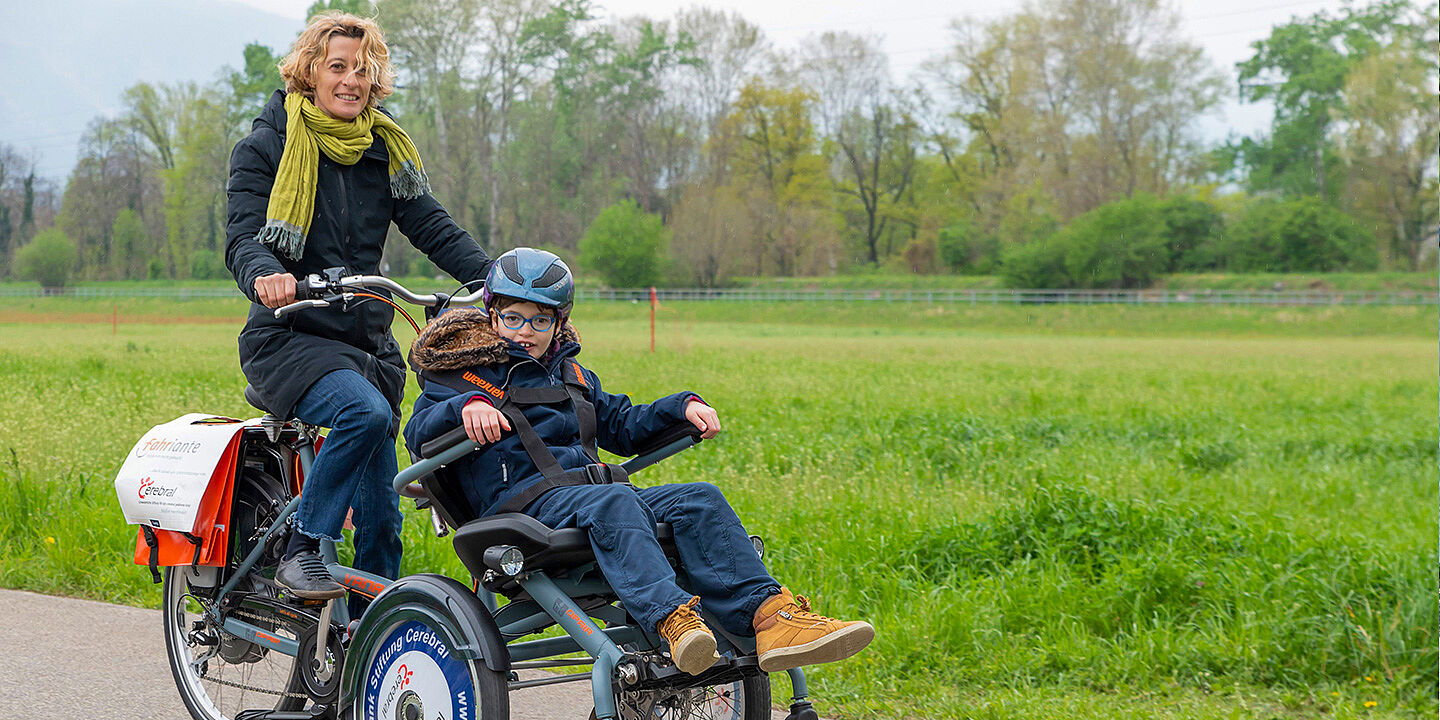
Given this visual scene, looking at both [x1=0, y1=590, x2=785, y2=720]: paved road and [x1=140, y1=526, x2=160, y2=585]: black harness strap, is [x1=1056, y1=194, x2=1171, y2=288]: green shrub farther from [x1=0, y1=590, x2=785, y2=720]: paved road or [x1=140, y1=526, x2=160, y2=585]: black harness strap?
[x1=140, y1=526, x2=160, y2=585]: black harness strap

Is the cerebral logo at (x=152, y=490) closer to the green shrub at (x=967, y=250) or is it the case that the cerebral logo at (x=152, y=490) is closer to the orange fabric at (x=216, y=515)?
the orange fabric at (x=216, y=515)

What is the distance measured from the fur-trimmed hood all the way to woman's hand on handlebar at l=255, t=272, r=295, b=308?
1.43 feet

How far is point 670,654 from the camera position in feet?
9.61

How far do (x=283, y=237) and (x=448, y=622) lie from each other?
1452 millimetres

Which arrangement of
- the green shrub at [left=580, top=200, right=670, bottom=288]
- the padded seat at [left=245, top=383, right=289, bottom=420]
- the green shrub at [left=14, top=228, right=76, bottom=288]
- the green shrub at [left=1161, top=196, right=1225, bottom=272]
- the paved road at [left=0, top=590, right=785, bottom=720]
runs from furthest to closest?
the green shrub at [left=1161, top=196, right=1225, bottom=272], the green shrub at [left=580, top=200, right=670, bottom=288], the green shrub at [left=14, top=228, right=76, bottom=288], the paved road at [left=0, top=590, right=785, bottom=720], the padded seat at [left=245, top=383, right=289, bottom=420]

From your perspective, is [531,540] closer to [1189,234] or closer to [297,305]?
[297,305]

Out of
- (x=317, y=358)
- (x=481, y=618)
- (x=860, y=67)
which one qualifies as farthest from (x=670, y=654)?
(x=860, y=67)

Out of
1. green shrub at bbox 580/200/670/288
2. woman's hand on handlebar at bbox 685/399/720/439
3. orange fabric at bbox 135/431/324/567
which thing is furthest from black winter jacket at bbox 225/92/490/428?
green shrub at bbox 580/200/670/288

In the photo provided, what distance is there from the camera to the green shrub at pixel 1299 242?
5162cm

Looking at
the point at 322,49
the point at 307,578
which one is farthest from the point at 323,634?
the point at 322,49

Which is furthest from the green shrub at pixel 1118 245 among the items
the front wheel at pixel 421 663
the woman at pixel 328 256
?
the front wheel at pixel 421 663

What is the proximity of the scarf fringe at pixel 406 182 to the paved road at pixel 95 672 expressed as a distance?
182 cm

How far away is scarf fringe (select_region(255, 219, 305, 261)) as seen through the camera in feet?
12.4

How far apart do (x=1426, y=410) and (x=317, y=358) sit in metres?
16.8
